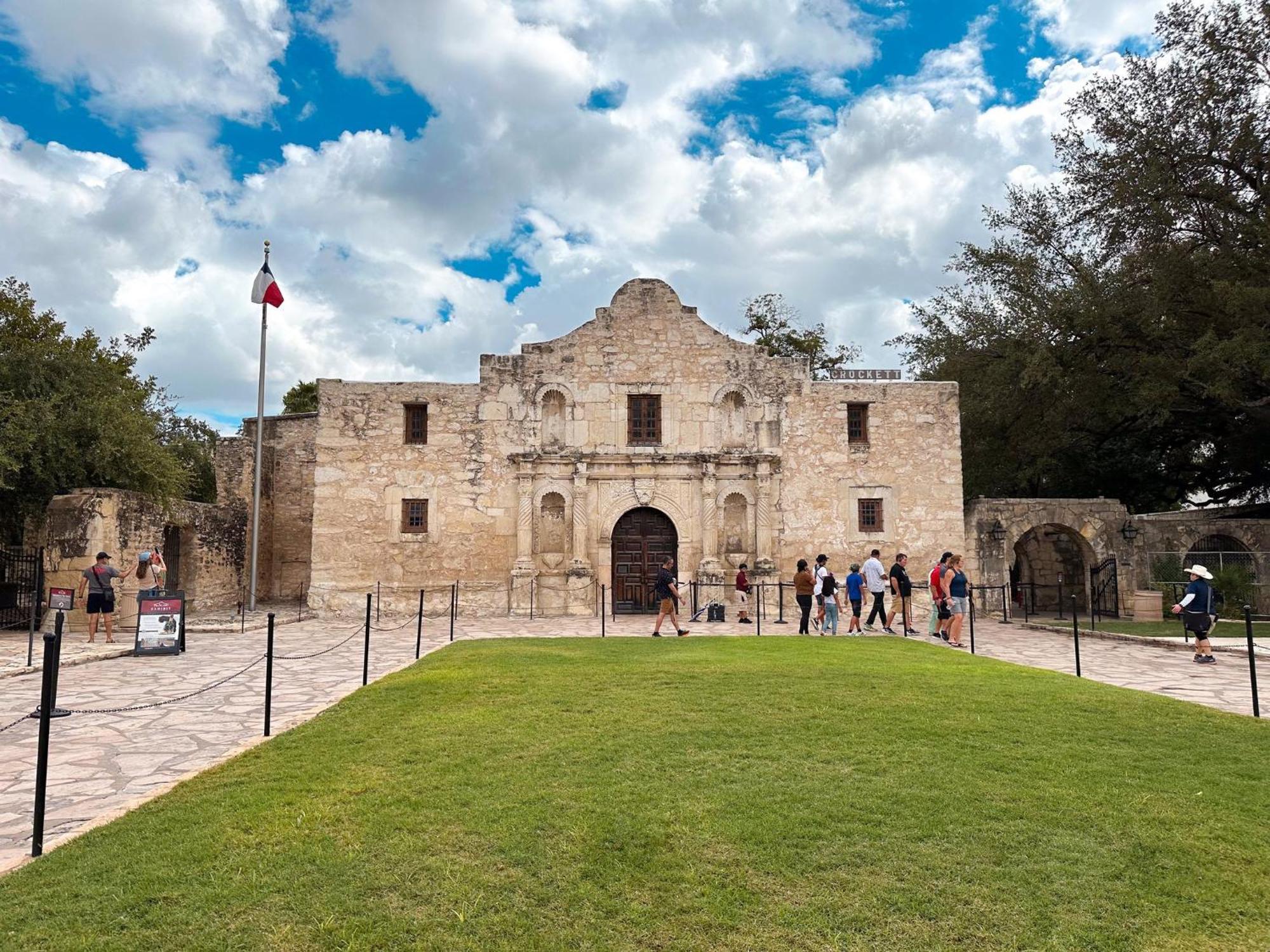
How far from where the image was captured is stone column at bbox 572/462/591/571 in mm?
21219

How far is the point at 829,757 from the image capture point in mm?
6105

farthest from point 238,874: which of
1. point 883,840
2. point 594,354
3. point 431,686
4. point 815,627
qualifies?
point 594,354

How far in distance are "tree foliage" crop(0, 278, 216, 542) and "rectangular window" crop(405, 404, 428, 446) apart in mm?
5537

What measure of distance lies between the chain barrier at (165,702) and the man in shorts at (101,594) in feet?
11.1

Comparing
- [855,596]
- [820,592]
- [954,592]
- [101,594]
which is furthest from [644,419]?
[101,594]

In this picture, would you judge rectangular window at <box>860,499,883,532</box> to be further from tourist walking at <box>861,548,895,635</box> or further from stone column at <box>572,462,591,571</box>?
stone column at <box>572,462,591,571</box>

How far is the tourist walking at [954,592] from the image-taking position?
14773 millimetres

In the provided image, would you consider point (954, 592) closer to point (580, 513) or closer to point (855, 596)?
point (855, 596)

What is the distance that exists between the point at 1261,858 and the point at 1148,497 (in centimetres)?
2879

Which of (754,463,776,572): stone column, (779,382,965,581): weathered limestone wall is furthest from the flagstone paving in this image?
(779,382,965,581): weathered limestone wall

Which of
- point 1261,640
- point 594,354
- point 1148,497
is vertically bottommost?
point 1261,640

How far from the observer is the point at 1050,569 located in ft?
82.5

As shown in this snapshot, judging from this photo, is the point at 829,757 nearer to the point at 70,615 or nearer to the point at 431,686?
the point at 431,686

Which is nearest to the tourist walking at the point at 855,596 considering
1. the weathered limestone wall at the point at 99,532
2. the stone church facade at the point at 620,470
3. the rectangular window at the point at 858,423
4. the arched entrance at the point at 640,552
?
the stone church facade at the point at 620,470
